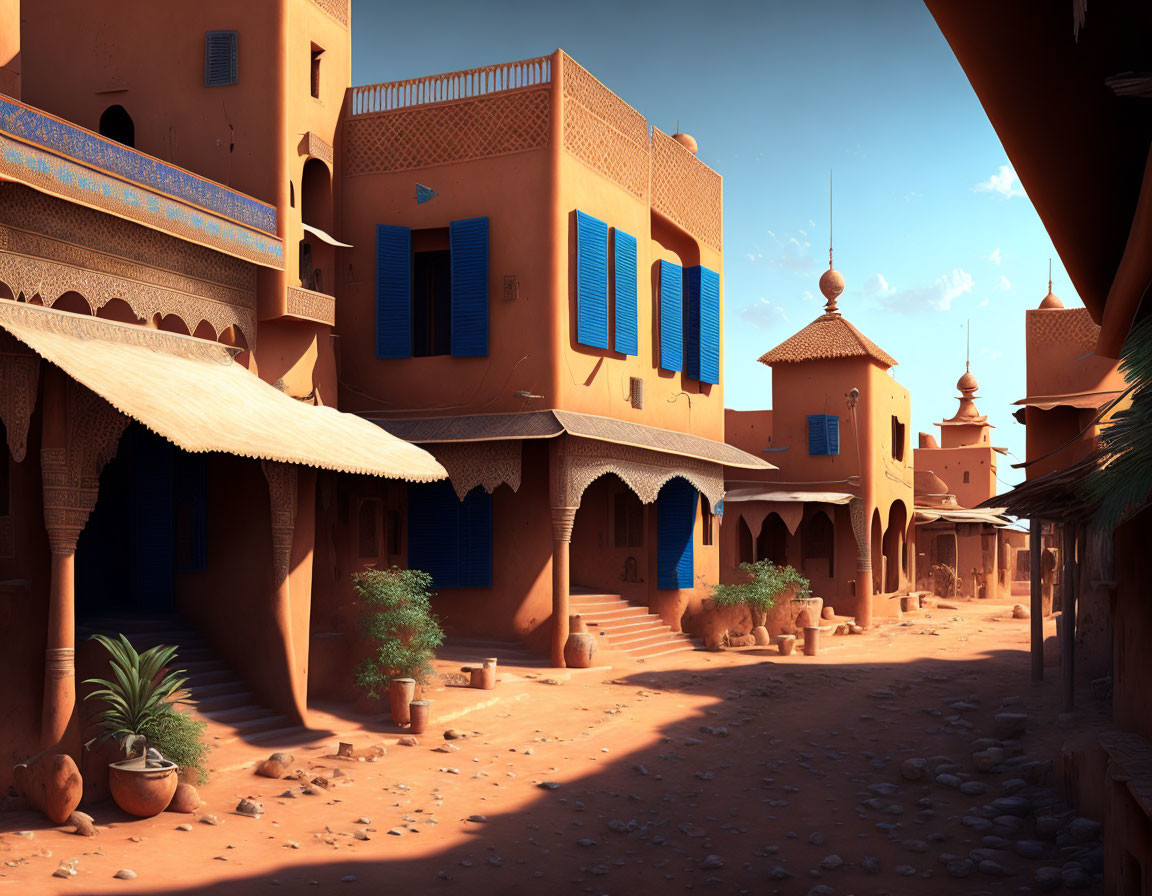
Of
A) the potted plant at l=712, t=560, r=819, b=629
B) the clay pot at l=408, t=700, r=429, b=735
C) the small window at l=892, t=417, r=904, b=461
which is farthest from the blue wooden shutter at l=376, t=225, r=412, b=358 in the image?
the small window at l=892, t=417, r=904, b=461

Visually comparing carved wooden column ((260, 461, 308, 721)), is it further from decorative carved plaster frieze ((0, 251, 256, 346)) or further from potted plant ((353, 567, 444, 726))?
decorative carved plaster frieze ((0, 251, 256, 346))

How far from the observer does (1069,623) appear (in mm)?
11898

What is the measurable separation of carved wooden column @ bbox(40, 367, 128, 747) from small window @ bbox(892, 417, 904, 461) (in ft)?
69.5

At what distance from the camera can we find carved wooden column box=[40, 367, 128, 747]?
9344 millimetres

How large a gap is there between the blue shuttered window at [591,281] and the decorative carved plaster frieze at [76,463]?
8.26 metres

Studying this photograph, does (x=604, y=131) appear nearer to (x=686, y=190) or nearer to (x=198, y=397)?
(x=686, y=190)

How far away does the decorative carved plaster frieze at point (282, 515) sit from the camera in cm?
1174

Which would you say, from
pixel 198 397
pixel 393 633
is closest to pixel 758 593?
pixel 393 633

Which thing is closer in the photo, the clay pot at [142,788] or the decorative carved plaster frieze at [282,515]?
the clay pot at [142,788]

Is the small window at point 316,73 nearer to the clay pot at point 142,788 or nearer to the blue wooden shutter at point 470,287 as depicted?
the blue wooden shutter at point 470,287

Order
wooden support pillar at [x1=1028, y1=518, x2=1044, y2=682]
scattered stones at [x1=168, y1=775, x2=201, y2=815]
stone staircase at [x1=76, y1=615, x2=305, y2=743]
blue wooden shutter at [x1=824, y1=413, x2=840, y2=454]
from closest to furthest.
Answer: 1. scattered stones at [x1=168, y1=775, x2=201, y2=815]
2. stone staircase at [x1=76, y1=615, x2=305, y2=743]
3. wooden support pillar at [x1=1028, y1=518, x2=1044, y2=682]
4. blue wooden shutter at [x1=824, y1=413, x2=840, y2=454]

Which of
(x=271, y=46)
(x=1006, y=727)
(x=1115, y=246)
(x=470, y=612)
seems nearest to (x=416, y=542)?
(x=470, y=612)

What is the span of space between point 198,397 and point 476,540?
23.0 ft

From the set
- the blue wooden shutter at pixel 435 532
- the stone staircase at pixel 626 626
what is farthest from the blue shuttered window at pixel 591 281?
the stone staircase at pixel 626 626
